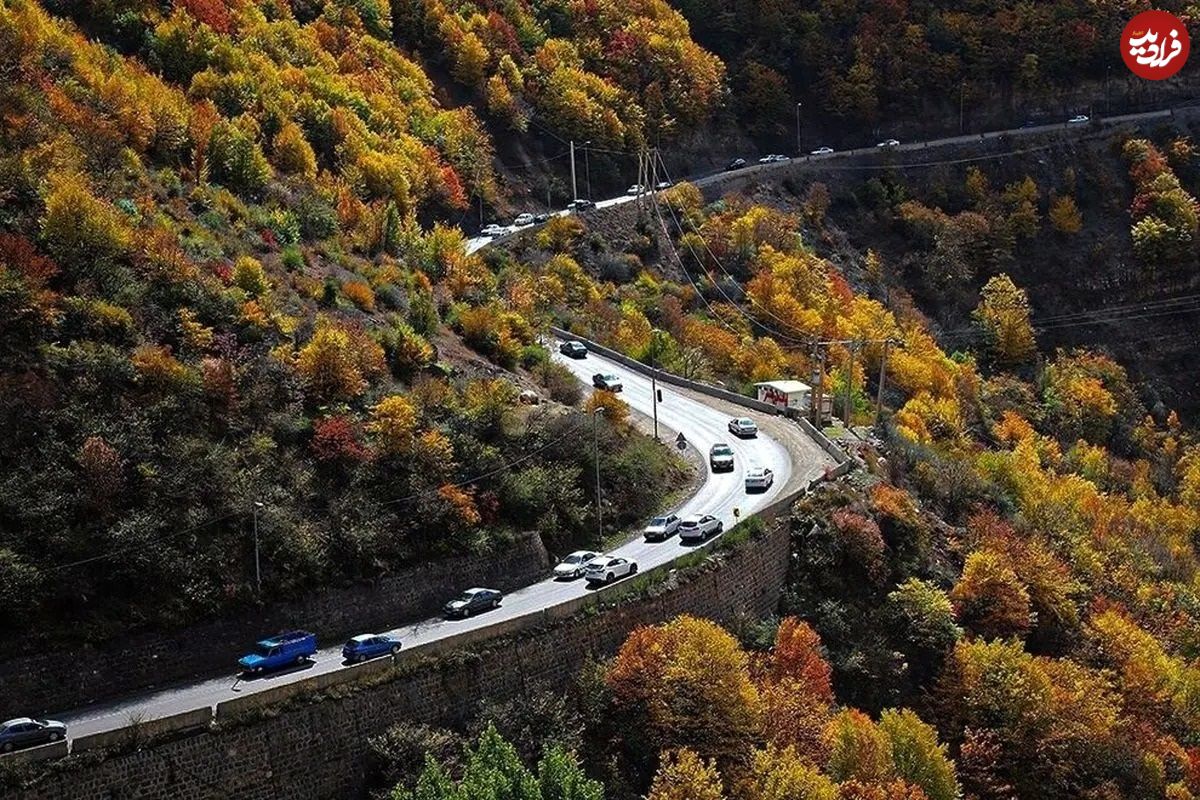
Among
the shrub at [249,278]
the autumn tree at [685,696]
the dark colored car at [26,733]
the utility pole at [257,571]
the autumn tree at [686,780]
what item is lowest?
the autumn tree at [686,780]

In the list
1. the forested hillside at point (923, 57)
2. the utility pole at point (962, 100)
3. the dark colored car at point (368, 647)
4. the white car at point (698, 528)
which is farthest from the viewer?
the utility pole at point (962, 100)

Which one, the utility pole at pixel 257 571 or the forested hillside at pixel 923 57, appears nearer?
the utility pole at pixel 257 571

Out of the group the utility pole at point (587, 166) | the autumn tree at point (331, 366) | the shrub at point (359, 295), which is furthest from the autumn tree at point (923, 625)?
the utility pole at point (587, 166)

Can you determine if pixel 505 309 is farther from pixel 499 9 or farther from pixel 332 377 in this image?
pixel 499 9

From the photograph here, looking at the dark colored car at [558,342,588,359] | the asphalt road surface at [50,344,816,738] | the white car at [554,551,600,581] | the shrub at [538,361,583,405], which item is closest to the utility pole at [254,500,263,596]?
the asphalt road surface at [50,344,816,738]

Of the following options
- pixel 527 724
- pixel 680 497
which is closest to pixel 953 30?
pixel 680 497

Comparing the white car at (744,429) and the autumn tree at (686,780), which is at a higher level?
the white car at (744,429)

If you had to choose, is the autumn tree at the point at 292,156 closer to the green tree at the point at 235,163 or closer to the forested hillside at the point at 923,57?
the green tree at the point at 235,163

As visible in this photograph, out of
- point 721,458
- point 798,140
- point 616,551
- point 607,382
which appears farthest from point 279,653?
point 798,140
